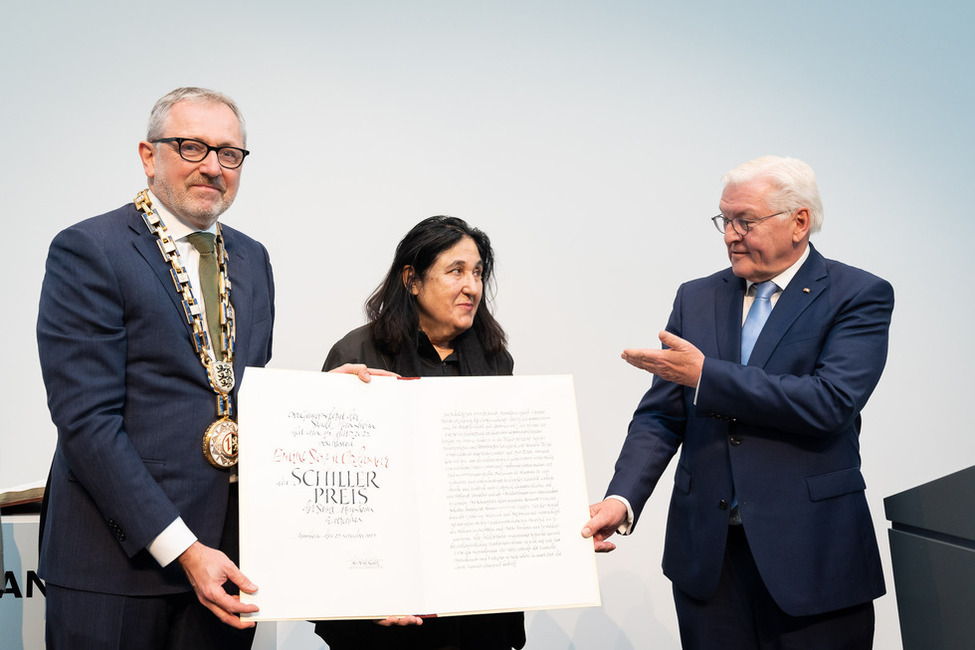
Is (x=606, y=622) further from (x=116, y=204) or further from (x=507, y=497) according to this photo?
(x=116, y=204)

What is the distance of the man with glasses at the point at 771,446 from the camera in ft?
5.91

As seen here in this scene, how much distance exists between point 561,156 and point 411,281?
147 centimetres

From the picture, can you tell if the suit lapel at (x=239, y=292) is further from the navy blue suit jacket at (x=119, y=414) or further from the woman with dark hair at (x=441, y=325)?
the woman with dark hair at (x=441, y=325)

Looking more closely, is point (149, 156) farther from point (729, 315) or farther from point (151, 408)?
point (729, 315)

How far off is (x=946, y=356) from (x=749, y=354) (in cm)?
201

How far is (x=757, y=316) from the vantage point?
6.59 feet

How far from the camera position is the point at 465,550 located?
5.33 feet

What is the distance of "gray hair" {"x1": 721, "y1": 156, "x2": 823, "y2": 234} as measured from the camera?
199cm

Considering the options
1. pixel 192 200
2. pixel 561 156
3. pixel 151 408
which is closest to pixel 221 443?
pixel 151 408

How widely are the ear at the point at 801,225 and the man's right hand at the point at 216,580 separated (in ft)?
4.87

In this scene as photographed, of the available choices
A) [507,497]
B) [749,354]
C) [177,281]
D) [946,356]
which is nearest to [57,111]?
[177,281]

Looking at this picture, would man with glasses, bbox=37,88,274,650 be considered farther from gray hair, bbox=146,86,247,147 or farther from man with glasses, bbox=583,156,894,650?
man with glasses, bbox=583,156,894,650

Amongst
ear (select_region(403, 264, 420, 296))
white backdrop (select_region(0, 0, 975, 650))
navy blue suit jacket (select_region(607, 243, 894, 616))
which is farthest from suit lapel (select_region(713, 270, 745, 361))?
white backdrop (select_region(0, 0, 975, 650))

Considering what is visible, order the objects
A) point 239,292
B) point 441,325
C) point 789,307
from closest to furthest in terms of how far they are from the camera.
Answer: point 239,292 → point 789,307 → point 441,325
